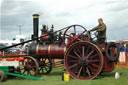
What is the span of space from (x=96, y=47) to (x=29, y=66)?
2710 millimetres

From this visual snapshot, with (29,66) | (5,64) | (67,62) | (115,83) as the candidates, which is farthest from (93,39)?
(5,64)

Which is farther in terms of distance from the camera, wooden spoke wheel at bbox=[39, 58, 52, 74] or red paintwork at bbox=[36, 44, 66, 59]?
wooden spoke wheel at bbox=[39, 58, 52, 74]

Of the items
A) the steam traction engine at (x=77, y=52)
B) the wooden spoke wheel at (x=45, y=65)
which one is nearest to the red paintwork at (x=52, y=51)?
the steam traction engine at (x=77, y=52)

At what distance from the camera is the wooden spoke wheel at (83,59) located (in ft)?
22.2

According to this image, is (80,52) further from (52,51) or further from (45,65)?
(45,65)

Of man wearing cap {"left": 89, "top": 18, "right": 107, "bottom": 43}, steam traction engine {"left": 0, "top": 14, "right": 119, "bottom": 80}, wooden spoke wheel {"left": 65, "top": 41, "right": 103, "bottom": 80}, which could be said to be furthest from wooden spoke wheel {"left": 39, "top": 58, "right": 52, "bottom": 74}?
man wearing cap {"left": 89, "top": 18, "right": 107, "bottom": 43}

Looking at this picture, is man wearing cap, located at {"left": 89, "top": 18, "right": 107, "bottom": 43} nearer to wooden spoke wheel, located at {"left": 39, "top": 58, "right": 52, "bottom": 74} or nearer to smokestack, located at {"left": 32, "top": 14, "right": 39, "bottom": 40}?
smokestack, located at {"left": 32, "top": 14, "right": 39, "bottom": 40}

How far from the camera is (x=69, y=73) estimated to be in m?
6.90

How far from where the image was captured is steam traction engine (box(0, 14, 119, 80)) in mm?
6820

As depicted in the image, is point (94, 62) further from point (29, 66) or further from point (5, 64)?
point (5, 64)

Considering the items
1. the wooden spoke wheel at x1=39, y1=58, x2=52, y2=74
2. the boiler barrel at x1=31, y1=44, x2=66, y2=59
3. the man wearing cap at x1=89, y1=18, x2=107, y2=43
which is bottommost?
the wooden spoke wheel at x1=39, y1=58, x2=52, y2=74

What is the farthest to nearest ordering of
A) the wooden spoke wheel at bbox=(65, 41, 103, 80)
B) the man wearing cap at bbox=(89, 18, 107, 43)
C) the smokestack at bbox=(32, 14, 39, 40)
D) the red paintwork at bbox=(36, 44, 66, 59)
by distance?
1. the smokestack at bbox=(32, 14, 39, 40)
2. the red paintwork at bbox=(36, 44, 66, 59)
3. the man wearing cap at bbox=(89, 18, 107, 43)
4. the wooden spoke wheel at bbox=(65, 41, 103, 80)

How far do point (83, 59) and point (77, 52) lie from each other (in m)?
0.45

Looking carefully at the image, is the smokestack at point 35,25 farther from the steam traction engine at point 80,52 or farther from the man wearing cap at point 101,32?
the man wearing cap at point 101,32
